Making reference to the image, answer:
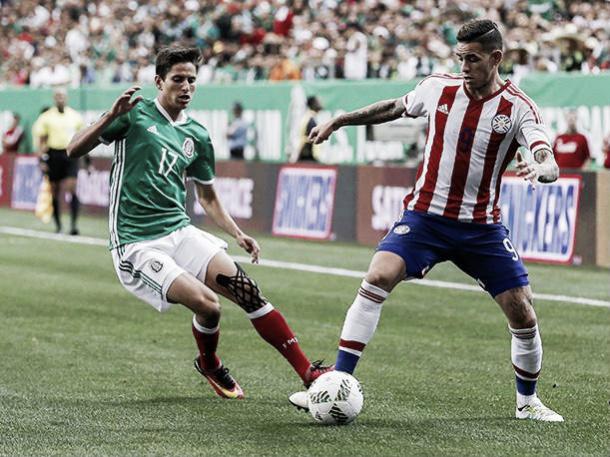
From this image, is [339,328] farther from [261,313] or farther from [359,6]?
[359,6]

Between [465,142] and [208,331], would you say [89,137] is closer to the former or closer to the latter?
[208,331]

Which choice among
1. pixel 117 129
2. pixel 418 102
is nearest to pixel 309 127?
pixel 117 129

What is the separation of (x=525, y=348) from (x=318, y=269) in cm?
994

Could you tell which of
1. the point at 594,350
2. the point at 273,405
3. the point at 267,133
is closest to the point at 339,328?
the point at 594,350

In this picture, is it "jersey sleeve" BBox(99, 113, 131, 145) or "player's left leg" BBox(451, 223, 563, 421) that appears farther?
"jersey sleeve" BBox(99, 113, 131, 145)

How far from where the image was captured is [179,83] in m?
8.28

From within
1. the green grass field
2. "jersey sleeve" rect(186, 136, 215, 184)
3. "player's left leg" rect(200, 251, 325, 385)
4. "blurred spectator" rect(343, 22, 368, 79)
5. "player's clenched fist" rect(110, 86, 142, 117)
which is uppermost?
"blurred spectator" rect(343, 22, 368, 79)

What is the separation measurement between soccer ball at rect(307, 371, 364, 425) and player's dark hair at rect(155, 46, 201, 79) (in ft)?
6.65

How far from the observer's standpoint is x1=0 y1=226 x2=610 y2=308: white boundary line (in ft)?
47.6

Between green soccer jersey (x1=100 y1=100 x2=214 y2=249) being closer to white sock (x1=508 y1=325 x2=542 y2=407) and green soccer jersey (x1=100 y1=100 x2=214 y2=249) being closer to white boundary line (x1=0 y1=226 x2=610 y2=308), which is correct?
white sock (x1=508 y1=325 x2=542 y2=407)

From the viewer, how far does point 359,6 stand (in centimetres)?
2642

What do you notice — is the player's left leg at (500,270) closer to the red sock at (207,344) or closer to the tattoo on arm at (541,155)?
the tattoo on arm at (541,155)

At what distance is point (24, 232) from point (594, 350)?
47.0ft

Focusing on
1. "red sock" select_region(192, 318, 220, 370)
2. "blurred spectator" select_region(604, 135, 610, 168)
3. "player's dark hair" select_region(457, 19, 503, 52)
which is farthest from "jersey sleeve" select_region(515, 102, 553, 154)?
"blurred spectator" select_region(604, 135, 610, 168)
